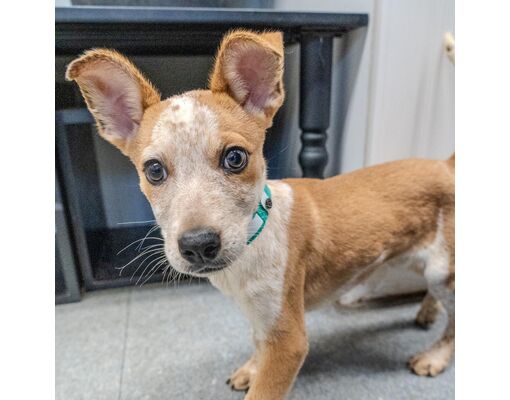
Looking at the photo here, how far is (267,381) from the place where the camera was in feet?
3.64

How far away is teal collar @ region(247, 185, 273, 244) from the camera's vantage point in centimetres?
103

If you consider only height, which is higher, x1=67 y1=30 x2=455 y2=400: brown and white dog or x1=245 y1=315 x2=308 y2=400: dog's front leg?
x1=67 y1=30 x2=455 y2=400: brown and white dog

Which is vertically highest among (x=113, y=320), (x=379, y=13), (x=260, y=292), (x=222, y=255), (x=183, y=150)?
(x=379, y=13)

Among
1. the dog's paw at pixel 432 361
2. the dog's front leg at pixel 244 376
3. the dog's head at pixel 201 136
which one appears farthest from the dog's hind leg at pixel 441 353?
the dog's head at pixel 201 136

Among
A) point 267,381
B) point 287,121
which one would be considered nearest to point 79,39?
point 287,121

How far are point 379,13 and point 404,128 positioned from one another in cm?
43

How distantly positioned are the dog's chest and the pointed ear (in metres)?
0.29

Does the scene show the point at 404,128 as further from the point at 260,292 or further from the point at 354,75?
the point at 260,292

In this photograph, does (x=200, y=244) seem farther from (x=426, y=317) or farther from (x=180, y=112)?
(x=426, y=317)

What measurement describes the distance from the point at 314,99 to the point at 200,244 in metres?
0.89

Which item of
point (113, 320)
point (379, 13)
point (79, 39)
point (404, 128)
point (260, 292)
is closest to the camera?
point (260, 292)

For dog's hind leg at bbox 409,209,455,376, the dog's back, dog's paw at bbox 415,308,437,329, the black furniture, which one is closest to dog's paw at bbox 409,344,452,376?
dog's hind leg at bbox 409,209,455,376

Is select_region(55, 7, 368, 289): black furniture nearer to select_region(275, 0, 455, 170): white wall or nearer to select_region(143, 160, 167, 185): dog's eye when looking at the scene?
select_region(275, 0, 455, 170): white wall

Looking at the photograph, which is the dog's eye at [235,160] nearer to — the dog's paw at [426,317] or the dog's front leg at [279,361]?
the dog's front leg at [279,361]
